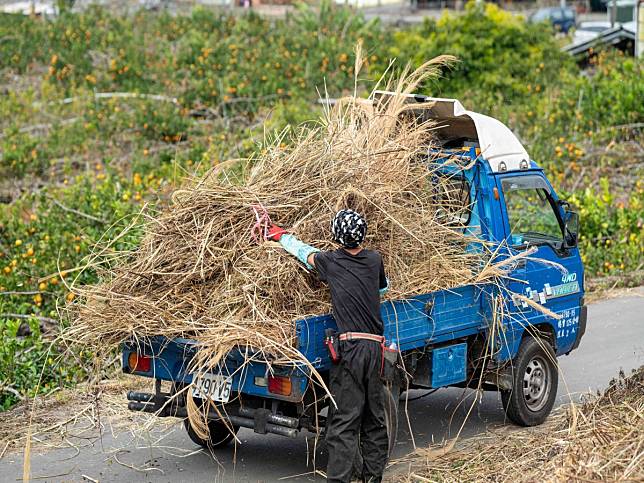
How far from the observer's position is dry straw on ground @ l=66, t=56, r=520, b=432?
656 centimetres

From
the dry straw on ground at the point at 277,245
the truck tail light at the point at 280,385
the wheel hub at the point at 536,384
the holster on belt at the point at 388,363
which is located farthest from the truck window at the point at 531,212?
the truck tail light at the point at 280,385

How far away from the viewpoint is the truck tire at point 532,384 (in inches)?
313

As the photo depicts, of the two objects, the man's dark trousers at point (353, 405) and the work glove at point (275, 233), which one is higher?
the work glove at point (275, 233)

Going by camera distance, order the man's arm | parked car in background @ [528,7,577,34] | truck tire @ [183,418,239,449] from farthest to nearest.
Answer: parked car in background @ [528,7,577,34] → truck tire @ [183,418,239,449] → the man's arm

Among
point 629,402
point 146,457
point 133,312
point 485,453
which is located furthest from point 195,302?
point 629,402

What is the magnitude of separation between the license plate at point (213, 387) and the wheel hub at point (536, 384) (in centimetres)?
281

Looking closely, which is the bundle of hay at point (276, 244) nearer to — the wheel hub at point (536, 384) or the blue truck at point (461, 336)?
the blue truck at point (461, 336)

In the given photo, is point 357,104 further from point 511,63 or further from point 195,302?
point 511,63

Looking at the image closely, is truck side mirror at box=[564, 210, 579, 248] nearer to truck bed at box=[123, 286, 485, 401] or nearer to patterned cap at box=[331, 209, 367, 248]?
truck bed at box=[123, 286, 485, 401]

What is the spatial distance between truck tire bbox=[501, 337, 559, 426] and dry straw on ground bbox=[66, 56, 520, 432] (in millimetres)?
969

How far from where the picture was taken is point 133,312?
22.3 feet

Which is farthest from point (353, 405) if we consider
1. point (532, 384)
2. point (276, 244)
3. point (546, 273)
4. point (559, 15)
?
point (559, 15)

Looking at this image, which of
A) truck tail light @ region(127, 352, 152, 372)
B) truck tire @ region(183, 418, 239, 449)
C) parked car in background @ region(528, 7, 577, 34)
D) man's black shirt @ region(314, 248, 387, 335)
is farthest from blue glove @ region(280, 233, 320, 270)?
parked car in background @ region(528, 7, 577, 34)

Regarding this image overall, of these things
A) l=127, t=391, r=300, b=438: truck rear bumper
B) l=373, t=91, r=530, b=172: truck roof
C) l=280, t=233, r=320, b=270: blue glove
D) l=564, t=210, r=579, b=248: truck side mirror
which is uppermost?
l=373, t=91, r=530, b=172: truck roof
